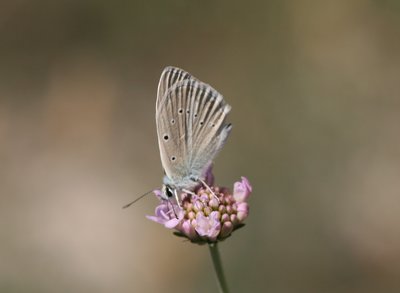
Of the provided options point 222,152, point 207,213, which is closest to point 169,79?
point 207,213

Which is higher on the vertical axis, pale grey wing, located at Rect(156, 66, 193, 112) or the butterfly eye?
pale grey wing, located at Rect(156, 66, 193, 112)

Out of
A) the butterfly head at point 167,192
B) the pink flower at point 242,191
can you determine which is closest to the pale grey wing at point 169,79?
the butterfly head at point 167,192

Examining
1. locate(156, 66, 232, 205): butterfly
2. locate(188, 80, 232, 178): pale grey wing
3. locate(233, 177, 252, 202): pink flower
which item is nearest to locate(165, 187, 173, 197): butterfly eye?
locate(156, 66, 232, 205): butterfly

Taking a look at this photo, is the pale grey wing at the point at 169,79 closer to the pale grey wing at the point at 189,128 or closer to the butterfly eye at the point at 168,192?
the pale grey wing at the point at 189,128

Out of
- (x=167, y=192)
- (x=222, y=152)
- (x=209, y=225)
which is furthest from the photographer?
(x=222, y=152)

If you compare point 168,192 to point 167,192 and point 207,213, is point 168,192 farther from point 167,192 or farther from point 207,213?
point 207,213

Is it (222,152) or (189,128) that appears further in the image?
(222,152)

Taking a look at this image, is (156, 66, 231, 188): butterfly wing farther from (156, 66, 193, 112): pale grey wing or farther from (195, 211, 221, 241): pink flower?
(195, 211, 221, 241): pink flower
